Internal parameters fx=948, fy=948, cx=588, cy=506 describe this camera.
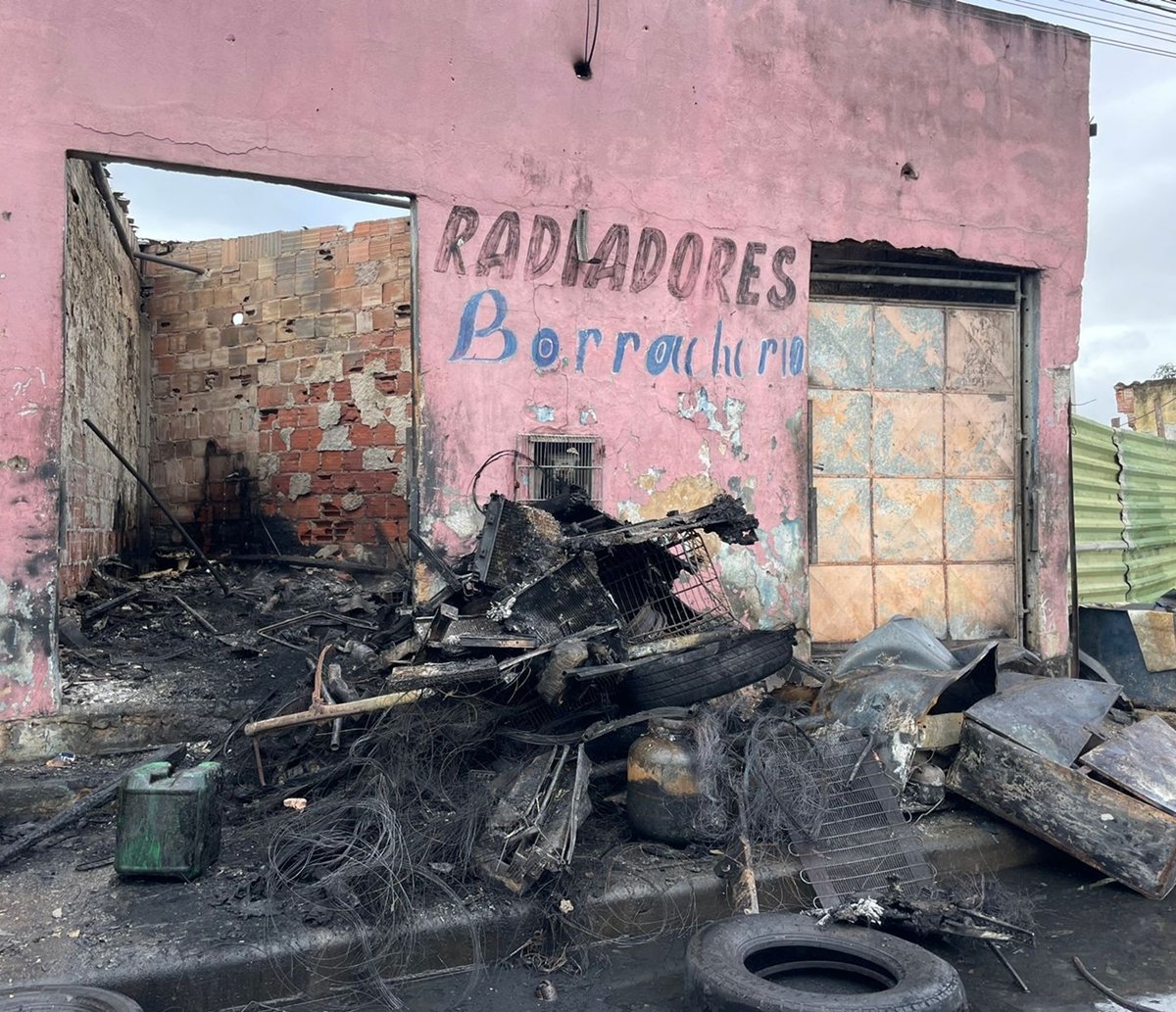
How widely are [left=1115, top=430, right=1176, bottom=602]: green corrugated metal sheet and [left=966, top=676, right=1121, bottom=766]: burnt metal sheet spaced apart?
5294mm

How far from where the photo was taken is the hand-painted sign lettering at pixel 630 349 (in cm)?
628

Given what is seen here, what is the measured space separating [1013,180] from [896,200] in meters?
1.20

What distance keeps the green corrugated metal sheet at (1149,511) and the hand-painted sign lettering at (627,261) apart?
5089mm

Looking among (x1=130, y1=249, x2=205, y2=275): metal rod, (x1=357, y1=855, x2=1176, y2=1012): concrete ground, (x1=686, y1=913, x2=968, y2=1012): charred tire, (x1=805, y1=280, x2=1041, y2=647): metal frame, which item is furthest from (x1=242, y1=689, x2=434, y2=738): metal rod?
(x1=130, y1=249, x2=205, y2=275): metal rod

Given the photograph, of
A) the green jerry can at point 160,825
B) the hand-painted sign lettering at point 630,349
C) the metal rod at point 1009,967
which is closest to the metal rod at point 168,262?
the hand-painted sign lettering at point 630,349

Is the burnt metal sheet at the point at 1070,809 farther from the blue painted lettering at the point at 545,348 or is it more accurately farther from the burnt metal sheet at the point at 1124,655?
the blue painted lettering at the point at 545,348

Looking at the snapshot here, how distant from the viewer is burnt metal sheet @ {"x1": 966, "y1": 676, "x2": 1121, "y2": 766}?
504 centimetres

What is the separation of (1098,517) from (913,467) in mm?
2983

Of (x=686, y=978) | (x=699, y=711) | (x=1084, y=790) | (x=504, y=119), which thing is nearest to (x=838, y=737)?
(x=699, y=711)

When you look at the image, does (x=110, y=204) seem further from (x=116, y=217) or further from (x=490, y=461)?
(x=490, y=461)

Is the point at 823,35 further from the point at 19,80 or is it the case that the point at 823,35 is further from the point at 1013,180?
the point at 19,80

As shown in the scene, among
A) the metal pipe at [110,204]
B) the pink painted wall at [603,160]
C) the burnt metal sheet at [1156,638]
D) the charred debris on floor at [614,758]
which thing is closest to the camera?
the charred debris on floor at [614,758]

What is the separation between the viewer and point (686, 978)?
141 inches

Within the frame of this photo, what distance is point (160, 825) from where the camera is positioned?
402cm
